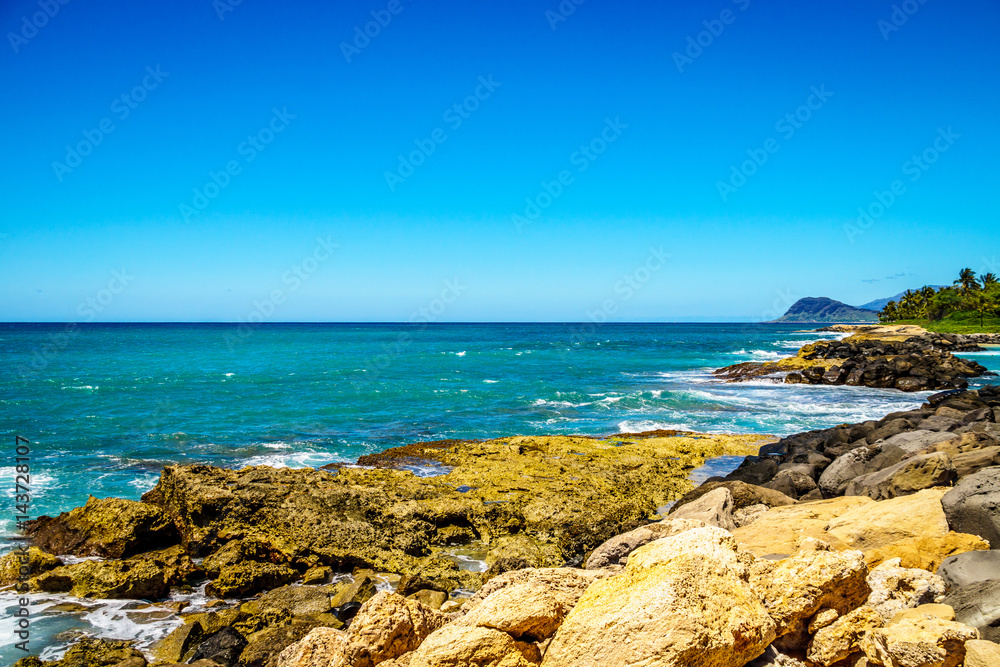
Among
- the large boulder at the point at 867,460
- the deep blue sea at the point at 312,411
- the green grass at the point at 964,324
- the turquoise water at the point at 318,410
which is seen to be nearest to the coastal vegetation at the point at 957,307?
the green grass at the point at 964,324

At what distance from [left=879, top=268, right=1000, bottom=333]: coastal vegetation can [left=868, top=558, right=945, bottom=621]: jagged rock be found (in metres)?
91.2

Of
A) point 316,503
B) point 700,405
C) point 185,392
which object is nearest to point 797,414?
point 700,405

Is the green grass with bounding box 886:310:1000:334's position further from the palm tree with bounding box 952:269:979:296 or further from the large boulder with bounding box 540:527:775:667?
the large boulder with bounding box 540:527:775:667

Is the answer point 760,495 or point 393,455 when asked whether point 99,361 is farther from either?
point 760,495

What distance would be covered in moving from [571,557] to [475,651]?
5.83 meters

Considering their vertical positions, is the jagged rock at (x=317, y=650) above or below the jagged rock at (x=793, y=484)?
above

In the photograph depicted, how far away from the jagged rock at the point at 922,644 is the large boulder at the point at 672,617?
30.3 inches

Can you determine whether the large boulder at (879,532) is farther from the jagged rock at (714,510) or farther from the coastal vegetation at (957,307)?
the coastal vegetation at (957,307)

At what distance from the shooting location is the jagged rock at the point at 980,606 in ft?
14.6

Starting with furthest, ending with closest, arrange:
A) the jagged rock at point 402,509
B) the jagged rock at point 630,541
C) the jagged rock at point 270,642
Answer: the jagged rock at point 402,509 < the jagged rock at point 630,541 < the jagged rock at point 270,642

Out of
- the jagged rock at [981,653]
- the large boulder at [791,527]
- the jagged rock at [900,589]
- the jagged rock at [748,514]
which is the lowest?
the jagged rock at [748,514]

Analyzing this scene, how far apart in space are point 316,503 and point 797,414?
21392 millimetres

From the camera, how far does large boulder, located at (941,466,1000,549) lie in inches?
250

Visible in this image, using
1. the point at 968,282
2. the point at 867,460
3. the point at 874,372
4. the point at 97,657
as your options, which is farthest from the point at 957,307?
the point at 97,657
